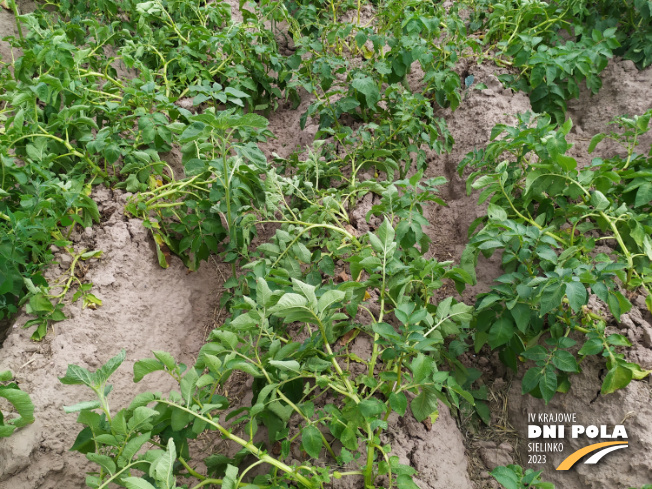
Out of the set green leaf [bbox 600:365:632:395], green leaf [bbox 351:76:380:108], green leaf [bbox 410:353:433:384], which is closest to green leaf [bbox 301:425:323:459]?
green leaf [bbox 410:353:433:384]

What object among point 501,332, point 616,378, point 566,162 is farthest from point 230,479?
point 566,162

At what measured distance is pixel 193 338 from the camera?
2.37 m

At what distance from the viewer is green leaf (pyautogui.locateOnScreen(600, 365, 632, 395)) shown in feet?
5.52

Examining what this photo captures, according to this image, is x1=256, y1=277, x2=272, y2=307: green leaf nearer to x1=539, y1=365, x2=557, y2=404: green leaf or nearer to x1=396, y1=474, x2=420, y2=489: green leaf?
x1=396, y1=474, x2=420, y2=489: green leaf

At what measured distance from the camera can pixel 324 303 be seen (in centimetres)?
147

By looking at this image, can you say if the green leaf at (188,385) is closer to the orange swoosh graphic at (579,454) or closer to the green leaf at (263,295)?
the green leaf at (263,295)

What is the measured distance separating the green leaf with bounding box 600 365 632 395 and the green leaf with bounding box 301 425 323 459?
105 cm

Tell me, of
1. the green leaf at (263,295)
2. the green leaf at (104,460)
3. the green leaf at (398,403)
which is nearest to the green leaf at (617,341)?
the green leaf at (398,403)

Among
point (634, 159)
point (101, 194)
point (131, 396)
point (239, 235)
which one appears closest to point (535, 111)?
point (634, 159)

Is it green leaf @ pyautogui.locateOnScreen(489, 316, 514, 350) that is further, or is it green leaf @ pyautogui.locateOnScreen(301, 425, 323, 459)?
green leaf @ pyautogui.locateOnScreen(489, 316, 514, 350)

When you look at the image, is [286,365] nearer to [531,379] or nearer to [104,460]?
[104,460]

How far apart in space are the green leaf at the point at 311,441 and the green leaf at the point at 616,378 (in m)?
1.05

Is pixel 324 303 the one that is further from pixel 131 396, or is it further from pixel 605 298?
pixel 131 396

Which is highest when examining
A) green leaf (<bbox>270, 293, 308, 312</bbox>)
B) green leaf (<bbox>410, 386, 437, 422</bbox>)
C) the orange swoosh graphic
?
green leaf (<bbox>270, 293, 308, 312</bbox>)
